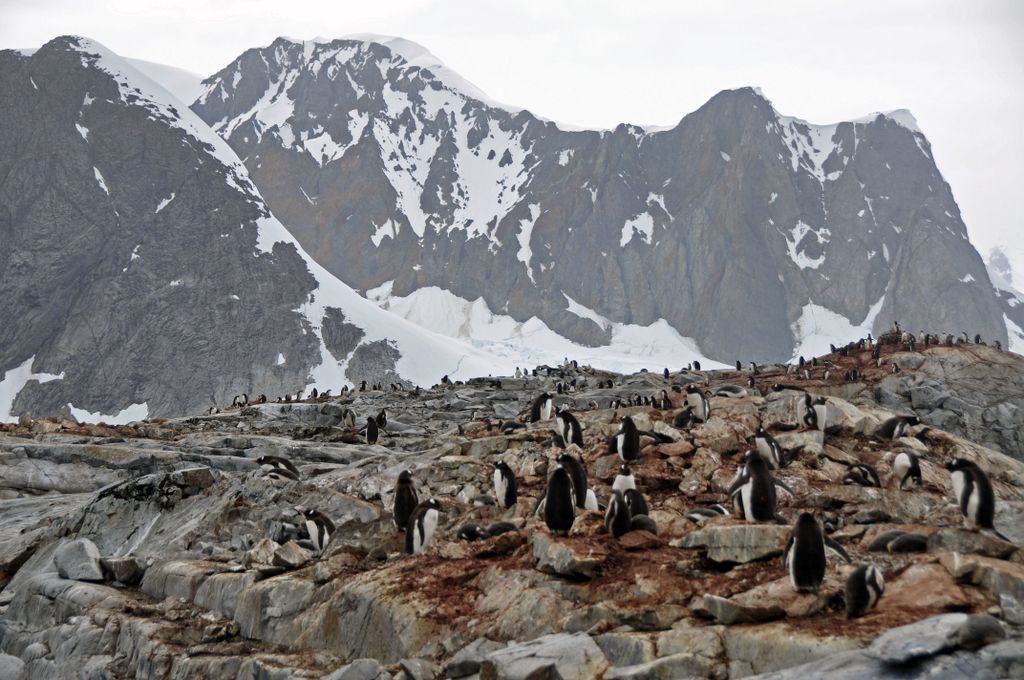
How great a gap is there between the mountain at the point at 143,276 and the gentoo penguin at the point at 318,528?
113 m

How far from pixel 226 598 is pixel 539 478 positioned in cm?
631

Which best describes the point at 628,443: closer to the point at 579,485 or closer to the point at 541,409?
the point at 579,485

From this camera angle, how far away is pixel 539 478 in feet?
59.8

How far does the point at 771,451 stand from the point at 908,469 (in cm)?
241

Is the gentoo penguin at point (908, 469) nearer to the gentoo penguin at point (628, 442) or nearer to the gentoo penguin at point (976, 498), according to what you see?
the gentoo penguin at point (976, 498)

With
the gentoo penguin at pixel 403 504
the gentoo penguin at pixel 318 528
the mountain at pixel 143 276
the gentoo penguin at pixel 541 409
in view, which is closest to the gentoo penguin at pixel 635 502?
the gentoo penguin at pixel 403 504

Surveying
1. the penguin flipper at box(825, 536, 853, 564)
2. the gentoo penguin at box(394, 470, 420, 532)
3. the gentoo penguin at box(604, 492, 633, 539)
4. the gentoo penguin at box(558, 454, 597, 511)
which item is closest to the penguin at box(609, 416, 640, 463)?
the gentoo penguin at box(558, 454, 597, 511)

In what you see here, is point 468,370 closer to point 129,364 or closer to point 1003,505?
point 129,364

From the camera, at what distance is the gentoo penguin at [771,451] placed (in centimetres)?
1692

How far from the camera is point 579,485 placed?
15.4 meters

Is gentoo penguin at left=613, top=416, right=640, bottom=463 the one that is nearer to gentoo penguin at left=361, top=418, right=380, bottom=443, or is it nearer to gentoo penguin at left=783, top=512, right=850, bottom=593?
gentoo penguin at left=783, top=512, right=850, bottom=593

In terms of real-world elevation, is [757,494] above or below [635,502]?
above

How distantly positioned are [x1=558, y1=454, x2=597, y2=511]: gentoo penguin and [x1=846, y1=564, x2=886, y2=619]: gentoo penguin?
6.30 metres

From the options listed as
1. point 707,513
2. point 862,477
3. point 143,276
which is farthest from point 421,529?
point 143,276
